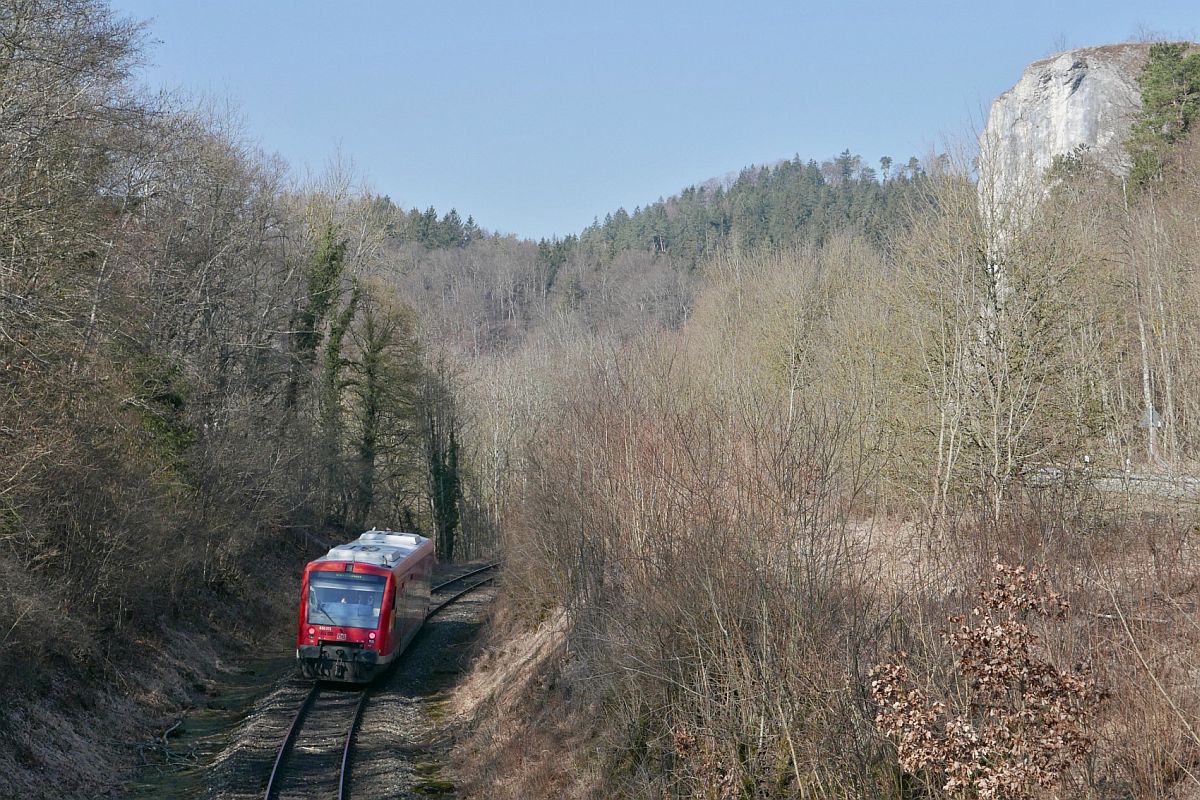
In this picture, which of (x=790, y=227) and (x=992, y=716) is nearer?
(x=992, y=716)

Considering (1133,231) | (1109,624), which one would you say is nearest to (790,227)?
(1133,231)

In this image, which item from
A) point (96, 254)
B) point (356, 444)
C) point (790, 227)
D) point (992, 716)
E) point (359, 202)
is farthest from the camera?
point (790, 227)

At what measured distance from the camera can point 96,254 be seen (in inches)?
717

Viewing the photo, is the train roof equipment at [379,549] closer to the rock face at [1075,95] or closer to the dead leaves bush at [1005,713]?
the dead leaves bush at [1005,713]

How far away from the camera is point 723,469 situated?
9719 mm

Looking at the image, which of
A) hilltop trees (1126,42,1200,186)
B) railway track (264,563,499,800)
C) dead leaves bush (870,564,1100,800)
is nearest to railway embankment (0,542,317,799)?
railway track (264,563,499,800)

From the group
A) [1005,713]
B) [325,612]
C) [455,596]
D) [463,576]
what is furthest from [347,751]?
[463,576]

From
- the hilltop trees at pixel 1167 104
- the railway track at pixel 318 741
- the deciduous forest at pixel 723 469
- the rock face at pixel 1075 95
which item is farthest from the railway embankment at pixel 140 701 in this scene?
the rock face at pixel 1075 95

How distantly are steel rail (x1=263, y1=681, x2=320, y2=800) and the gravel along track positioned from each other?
103 millimetres

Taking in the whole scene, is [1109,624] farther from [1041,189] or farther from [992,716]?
[1041,189]

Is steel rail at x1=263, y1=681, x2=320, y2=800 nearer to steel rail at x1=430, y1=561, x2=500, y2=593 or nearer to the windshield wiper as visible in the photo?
the windshield wiper

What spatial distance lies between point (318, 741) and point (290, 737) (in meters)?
0.49

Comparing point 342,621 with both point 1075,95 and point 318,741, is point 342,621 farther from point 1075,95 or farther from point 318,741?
point 1075,95

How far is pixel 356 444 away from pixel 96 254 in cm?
2162
